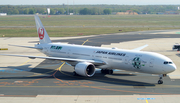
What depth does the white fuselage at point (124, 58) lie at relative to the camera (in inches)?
1083

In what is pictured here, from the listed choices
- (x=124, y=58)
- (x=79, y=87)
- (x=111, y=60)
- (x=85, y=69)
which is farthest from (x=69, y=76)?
(x=124, y=58)

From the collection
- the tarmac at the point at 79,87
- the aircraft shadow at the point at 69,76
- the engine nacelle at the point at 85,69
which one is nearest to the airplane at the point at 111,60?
the engine nacelle at the point at 85,69

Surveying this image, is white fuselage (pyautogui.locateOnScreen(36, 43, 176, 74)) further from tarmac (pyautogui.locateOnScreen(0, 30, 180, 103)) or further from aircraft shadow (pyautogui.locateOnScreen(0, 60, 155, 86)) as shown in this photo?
tarmac (pyautogui.locateOnScreen(0, 30, 180, 103))

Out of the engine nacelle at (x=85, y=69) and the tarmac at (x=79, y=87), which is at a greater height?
the engine nacelle at (x=85, y=69)

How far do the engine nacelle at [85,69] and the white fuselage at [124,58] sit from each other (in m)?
2.15

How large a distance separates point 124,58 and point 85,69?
586cm

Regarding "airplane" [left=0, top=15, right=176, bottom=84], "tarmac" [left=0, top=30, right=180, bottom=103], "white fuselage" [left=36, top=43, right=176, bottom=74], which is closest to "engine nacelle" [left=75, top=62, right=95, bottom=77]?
"airplane" [left=0, top=15, right=176, bottom=84]

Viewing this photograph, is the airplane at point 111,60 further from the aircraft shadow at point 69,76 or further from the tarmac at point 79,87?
the tarmac at point 79,87

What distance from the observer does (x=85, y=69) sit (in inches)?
1188

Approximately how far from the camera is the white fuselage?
2751 centimetres

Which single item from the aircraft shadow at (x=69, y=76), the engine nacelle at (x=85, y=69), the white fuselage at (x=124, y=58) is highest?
the white fuselage at (x=124, y=58)

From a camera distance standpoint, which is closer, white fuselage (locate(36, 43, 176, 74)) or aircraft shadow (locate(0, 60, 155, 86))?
white fuselage (locate(36, 43, 176, 74))

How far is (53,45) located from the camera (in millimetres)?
39875

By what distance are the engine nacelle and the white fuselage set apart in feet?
7.04
